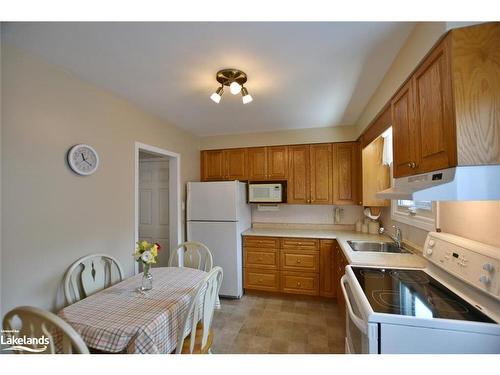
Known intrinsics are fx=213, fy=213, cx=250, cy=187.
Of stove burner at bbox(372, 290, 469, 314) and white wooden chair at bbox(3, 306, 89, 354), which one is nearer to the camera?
white wooden chair at bbox(3, 306, 89, 354)

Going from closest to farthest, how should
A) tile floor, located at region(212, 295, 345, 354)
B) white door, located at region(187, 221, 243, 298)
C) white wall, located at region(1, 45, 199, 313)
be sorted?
white wall, located at region(1, 45, 199, 313) < tile floor, located at region(212, 295, 345, 354) < white door, located at region(187, 221, 243, 298)

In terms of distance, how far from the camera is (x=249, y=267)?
304cm

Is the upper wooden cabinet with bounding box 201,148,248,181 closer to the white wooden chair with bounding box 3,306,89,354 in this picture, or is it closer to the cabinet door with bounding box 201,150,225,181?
the cabinet door with bounding box 201,150,225,181

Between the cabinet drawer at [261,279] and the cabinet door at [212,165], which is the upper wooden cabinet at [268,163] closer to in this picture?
the cabinet door at [212,165]

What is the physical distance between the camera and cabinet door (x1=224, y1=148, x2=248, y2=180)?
11.2 ft

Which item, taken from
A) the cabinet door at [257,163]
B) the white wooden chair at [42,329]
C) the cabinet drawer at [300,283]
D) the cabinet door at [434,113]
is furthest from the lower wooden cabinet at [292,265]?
the white wooden chair at [42,329]

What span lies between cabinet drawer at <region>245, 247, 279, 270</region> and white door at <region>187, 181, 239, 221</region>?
56cm

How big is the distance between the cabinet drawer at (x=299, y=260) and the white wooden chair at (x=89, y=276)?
1948mm

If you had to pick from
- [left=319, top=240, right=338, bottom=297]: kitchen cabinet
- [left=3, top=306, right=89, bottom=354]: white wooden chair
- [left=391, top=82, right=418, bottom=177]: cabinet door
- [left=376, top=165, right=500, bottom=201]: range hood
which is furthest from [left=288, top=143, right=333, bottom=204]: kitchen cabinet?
[left=3, top=306, right=89, bottom=354]: white wooden chair

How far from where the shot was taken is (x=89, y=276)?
1646 millimetres

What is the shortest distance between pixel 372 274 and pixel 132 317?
1.59m
